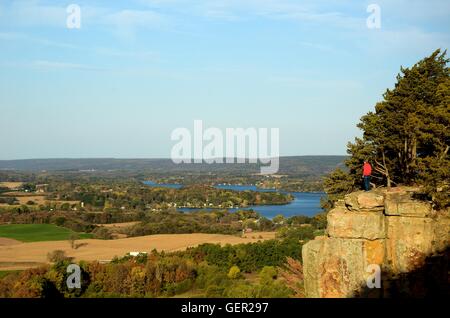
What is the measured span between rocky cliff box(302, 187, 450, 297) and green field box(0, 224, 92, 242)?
55694 millimetres

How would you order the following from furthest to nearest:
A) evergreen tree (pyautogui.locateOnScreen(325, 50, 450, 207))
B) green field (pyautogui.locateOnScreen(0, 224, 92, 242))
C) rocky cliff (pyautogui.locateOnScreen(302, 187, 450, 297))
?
green field (pyautogui.locateOnScreen(0, 224, 92, 242)) → evergreen tree (pyautogui.locateOnScreen(325, 50, 450, 207)) → rocky cliff (pyautogui.locateOnScreen(302, 187, 450, 297))

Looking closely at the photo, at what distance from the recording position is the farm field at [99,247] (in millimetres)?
49781

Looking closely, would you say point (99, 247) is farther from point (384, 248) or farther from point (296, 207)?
point (296, 207)

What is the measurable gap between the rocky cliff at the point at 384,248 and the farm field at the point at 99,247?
37.2 metres

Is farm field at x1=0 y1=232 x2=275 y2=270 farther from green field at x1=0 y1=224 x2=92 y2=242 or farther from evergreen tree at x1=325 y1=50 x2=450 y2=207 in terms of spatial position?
evergreen tree at x1=325 y1=50 x2=450 y2=207

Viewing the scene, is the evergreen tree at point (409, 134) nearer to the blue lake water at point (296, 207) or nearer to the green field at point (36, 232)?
the green field at point (36, 232)

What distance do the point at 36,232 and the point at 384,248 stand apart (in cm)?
6476

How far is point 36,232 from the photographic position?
7119 cm

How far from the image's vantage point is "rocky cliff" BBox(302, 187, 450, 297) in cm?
1412

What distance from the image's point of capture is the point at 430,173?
1544 centimetres

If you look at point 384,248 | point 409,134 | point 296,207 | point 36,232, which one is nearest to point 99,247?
point 36,232

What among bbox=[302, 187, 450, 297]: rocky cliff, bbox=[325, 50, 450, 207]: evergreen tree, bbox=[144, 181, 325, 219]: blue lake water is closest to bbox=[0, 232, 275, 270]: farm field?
bbox=[144, 181, 325, 219]: blue lake water

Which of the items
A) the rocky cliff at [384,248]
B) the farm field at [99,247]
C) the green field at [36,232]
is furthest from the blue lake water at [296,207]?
the rocky cliff at [384,248]
